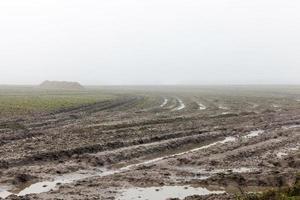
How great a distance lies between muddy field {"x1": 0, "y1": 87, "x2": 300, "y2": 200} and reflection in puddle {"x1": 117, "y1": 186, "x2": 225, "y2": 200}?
1.2 inches

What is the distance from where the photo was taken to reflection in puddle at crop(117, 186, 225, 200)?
555 inches

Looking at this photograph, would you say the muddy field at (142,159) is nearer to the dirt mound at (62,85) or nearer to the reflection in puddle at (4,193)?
the reflection in puddle at (4,193)

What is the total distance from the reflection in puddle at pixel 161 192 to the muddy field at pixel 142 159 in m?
0.03

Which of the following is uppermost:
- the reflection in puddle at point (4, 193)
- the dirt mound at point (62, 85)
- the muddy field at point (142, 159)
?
the muddy field at point (142, 159)

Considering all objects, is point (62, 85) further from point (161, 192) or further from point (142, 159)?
point (161, 192)

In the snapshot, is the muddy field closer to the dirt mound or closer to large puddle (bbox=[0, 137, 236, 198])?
large puddle (bbox=[0, 137, 236, 198])

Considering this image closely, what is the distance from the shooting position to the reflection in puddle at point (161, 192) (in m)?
14.1

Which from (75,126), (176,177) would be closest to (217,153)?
(176,177)

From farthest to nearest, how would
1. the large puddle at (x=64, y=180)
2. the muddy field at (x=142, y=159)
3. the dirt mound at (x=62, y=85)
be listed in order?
the dirt mound at (x=62, y=85)
the muddy field at (x=142, y=159)
the large puddle at (x=64, y=180)

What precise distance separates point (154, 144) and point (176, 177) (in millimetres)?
7238

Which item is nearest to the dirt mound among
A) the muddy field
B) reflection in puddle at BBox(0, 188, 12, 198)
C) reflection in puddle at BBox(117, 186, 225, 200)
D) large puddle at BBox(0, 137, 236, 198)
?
the muddy field

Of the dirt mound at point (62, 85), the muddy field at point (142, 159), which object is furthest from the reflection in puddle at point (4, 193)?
the dirt mound at point (62, 85)

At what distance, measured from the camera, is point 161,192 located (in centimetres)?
1462

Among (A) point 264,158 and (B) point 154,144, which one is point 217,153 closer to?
(A) point 264,158
